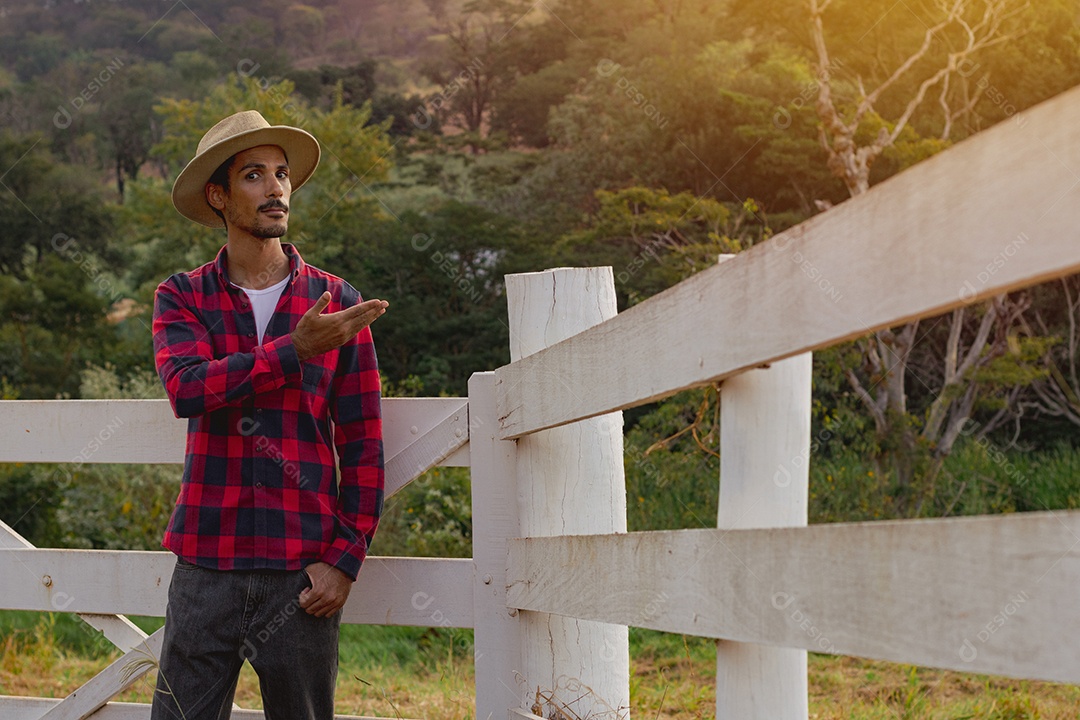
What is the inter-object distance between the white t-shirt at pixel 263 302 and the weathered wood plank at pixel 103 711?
32.8 inches

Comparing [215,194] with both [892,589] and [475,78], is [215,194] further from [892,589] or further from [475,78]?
[475,78]

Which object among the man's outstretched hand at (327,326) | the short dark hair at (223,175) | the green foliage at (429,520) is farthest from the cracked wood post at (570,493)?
the green foliage at (429,520)

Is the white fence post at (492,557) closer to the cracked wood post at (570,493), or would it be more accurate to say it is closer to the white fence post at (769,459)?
the cracked wood post at (570,493)

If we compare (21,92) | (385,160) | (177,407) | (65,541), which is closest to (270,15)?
(21,92)

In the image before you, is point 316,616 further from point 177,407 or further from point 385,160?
point 385,160

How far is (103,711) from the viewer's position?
2467mm

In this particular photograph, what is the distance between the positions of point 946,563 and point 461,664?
13.6 feet

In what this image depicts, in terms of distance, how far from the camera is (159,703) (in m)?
2.12

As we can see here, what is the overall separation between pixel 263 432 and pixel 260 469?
72 mm

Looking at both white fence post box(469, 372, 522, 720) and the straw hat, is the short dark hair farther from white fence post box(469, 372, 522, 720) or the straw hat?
white fence post box(469, 372, 522, 720)

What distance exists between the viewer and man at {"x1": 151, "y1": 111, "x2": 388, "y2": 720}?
6.81ft

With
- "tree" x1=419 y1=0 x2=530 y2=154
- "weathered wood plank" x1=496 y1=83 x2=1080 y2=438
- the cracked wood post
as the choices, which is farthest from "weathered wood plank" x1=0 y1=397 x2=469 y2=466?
"tree" x1=419 y1=0 x2=530 y2=154

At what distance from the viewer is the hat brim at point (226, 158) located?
2236 millimetres

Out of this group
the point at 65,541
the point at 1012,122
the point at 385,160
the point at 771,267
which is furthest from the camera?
the point at 385,160
